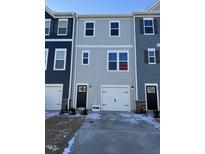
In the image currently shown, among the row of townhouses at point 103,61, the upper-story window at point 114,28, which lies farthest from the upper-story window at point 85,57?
the upper-story window at point 114,28

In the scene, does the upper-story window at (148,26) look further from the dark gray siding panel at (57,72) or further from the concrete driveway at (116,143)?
the concrete driveway at (116,143)

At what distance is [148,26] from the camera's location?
11.3 metres

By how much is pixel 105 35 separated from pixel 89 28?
4.54 ft

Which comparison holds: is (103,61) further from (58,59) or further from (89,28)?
(58,59)

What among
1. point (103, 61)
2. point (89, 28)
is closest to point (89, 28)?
point (89, 28)

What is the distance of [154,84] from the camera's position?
416 inches

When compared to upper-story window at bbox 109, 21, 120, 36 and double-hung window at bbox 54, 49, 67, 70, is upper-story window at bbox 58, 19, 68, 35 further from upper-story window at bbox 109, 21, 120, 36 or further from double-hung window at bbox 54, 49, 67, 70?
upper-story window at bbox 109, 21, 120, 36

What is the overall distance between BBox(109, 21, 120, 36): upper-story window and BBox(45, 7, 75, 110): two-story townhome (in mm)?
2960
